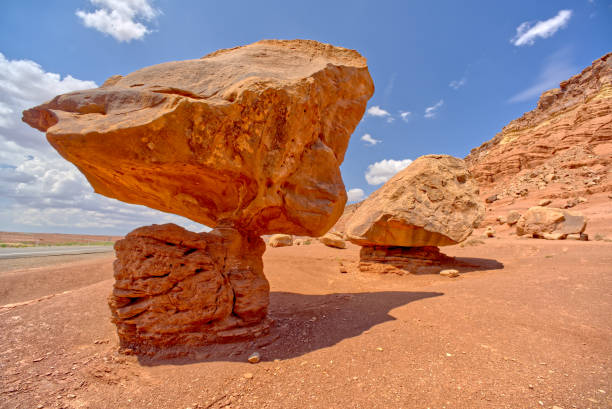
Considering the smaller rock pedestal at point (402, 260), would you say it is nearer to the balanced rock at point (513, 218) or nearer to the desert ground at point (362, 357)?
the desert ground at point (362, 357)

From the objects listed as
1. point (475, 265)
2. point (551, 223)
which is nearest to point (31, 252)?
point (475, 265)

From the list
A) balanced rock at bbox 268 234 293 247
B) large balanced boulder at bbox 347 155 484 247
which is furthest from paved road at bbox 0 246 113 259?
large balanced boulder at bbox 347 155 484 247

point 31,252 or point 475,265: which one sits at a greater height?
point 475,265

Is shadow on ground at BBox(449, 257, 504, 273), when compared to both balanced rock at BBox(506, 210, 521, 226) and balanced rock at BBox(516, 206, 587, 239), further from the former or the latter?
balanced rock at BBox(506, 210, 521, 226)

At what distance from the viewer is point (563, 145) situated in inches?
1131

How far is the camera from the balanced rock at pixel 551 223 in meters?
11.2

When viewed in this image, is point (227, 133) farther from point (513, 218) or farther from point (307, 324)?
point (513, 218)

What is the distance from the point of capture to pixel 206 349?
3184mm

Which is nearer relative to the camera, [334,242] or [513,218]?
[334,242]

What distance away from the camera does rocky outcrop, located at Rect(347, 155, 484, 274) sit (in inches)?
310

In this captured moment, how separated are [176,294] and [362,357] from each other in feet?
7.67

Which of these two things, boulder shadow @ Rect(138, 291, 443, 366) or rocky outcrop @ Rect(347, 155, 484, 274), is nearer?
boulder shadow @ Rect(138, 291, 443, 366)

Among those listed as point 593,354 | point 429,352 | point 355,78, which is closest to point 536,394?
point 429,352

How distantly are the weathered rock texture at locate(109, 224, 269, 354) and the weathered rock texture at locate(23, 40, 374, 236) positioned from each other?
83cm
